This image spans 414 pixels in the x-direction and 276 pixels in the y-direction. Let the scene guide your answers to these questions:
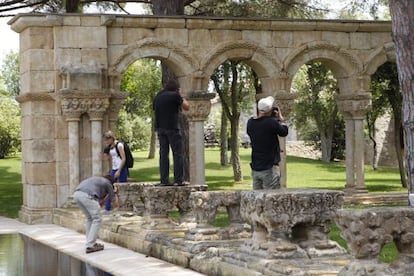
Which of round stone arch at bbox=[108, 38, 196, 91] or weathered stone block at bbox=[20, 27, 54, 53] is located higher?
weathered stone block at bbox=[20, 27, 54, 53]

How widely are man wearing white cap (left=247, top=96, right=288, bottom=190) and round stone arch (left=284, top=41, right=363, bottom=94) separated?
29.1 ft

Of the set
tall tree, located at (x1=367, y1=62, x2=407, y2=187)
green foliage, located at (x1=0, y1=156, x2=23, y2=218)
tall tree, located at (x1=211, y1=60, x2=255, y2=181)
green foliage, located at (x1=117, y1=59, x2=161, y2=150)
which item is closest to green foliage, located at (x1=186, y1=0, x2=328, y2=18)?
tall tree, located at (x1=367, y1=62, x2=407, y2=187)

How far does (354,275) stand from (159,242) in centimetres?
493

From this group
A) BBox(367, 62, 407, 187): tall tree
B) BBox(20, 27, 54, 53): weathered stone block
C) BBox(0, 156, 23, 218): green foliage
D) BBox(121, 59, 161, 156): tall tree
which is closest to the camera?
BBox(20, 27, 54, 53): weathered stone block

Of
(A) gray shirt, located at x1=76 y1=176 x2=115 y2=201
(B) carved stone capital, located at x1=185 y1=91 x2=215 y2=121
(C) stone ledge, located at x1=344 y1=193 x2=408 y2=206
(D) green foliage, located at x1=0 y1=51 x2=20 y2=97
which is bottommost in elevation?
(C) stone ledge, located at x1=344 y1=193 x2=408 y2=206

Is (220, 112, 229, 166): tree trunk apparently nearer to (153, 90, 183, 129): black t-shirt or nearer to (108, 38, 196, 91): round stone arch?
(108, 38, 196, 91): round stone arch

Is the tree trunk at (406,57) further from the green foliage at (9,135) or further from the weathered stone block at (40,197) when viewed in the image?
the green foliage at (9,135)

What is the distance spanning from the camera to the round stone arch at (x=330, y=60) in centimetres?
1995

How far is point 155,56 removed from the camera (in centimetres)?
1897

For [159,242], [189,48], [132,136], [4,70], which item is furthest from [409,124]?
[4,70]

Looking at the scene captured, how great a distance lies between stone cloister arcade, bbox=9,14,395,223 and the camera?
725 inches

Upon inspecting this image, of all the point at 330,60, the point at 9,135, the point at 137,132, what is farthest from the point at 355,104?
the point at 137,132

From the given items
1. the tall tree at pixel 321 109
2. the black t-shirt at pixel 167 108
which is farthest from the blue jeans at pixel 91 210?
the tall tree at pixel 321 109

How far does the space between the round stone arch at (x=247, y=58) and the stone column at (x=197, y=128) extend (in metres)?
0.35
